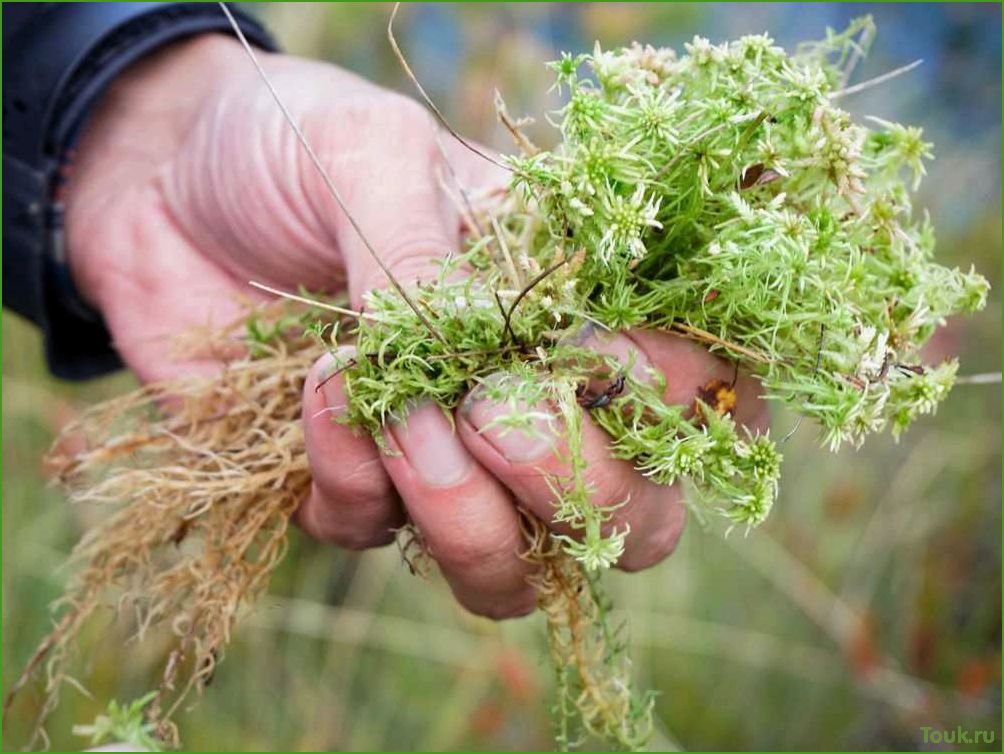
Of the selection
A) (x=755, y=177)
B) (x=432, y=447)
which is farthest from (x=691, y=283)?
(x=432, y=447)

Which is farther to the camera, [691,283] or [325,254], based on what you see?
[325,254]

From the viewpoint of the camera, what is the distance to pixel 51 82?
1410 millimetres

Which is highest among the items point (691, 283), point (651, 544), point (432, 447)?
point (691, 283)

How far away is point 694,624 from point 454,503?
3.78 ft

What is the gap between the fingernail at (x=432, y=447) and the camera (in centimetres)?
88

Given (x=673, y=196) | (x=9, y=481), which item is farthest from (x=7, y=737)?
(x=673, y=196)

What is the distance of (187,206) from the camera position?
139 centimetres

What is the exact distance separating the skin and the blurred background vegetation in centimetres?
61

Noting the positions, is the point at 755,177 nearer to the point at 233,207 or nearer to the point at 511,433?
the point at 511,433

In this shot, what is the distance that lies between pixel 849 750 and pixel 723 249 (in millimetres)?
1596

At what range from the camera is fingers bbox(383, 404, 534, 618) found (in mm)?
883

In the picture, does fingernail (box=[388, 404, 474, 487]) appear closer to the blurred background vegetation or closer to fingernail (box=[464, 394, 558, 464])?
fingernail (box=[464, 394, 558, 464])

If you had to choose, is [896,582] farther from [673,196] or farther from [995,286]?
[673,196]

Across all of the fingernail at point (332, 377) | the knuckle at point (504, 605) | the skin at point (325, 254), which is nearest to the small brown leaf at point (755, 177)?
the skin at point (325, 254)
